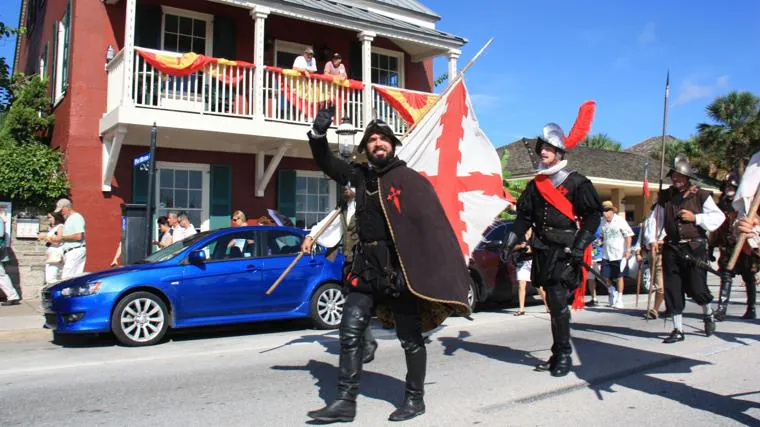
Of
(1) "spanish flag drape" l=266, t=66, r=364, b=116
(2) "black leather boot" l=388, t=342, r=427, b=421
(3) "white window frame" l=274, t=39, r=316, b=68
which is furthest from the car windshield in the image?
(3) "white window frame" l=274, t=39, r=316, b=68

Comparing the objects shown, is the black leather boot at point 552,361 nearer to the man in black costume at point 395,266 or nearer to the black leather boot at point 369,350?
the black leather boot at point 369,350

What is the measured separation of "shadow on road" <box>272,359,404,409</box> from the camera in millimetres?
5250

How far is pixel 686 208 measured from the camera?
25.2ft

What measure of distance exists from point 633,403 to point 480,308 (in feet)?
23.0

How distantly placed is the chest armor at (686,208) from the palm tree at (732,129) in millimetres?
24974

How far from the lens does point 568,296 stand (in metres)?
6.26

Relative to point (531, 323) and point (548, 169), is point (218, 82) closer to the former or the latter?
point (531, 323)

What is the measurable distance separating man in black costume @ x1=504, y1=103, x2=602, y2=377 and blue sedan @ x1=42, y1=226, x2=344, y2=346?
3099 mm

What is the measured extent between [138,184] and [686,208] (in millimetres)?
10378

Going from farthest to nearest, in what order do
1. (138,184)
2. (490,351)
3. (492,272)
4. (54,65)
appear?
(54,65), (138,184), (492,272), (490,351)

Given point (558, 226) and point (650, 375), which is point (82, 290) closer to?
point (558, 226)

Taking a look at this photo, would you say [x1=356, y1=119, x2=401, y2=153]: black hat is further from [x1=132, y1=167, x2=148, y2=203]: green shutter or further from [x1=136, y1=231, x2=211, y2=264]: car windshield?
[x1=132, y1=167, x2=148, y2=203]: green shutter

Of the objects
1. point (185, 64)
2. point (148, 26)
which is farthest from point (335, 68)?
point (148, 26)

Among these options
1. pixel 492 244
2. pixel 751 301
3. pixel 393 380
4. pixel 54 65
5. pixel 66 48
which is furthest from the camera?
pixel 54 65
